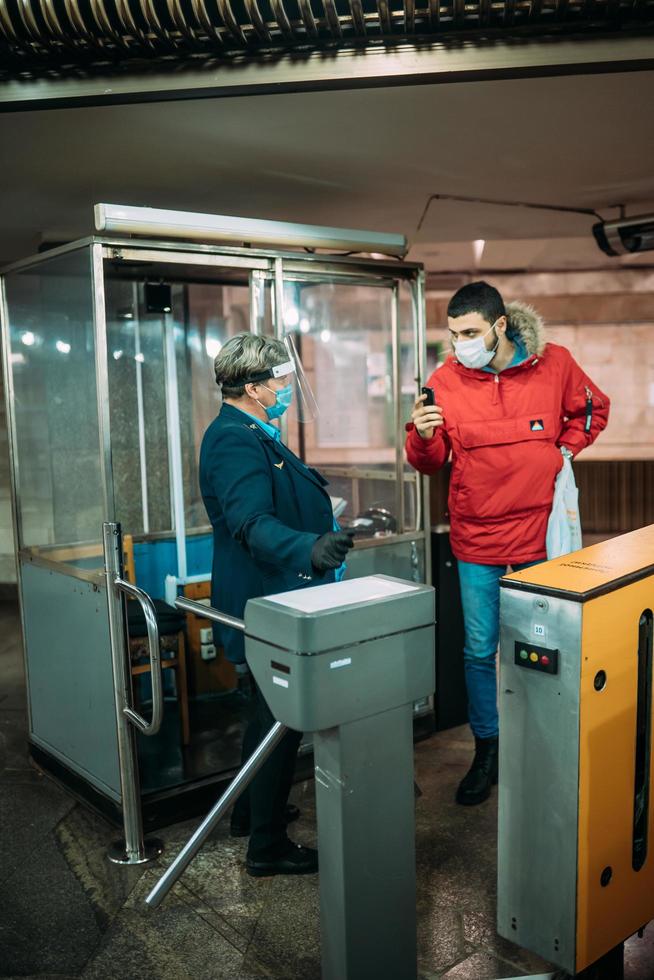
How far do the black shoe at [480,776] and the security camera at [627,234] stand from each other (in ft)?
8.95

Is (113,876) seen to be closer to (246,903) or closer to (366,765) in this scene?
(246,903)

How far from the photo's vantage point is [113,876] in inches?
101

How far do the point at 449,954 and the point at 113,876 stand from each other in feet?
3.53

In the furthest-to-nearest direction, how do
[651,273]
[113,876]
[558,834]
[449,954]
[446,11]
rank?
[651,273] → [113,876] → [446,11] → [449,954] → [558,834]

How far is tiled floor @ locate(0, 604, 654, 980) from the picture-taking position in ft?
6.96

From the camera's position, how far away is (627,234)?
422 cm

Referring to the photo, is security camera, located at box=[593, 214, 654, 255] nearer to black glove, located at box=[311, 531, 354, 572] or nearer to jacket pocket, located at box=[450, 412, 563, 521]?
jacket pocket, located at box=[450, 412, 563, 521]

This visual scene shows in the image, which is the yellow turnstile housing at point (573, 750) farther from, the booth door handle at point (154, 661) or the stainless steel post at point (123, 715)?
the stainless steel post at point (123, 715)

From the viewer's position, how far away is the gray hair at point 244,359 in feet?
7.82

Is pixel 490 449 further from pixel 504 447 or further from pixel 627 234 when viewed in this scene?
pixel 627 234

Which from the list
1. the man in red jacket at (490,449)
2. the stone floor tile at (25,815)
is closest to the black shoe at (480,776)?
the man in red jacket at (490,449)

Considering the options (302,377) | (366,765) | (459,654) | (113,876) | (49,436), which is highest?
(302,377)

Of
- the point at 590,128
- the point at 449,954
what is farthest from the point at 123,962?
the point at 590,128

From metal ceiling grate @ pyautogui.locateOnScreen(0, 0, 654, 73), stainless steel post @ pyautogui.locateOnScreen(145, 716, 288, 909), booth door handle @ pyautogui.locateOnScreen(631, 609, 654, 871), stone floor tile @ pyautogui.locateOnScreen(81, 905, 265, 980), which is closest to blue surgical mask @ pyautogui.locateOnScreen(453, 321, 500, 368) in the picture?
metal ceiling grate @ pyautogui.locateOnScreen(0, 0, 654, 73)
